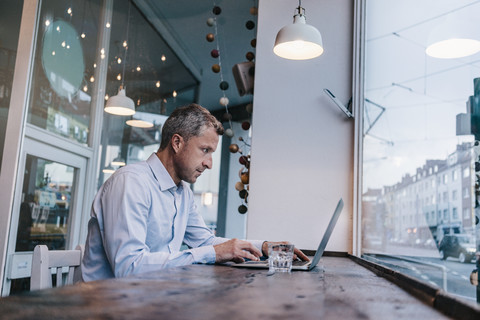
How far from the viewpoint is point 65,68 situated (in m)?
4.23

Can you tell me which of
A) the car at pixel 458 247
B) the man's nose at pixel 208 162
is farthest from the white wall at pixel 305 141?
the car at pixel 458 247

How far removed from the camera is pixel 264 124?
9.12 feet

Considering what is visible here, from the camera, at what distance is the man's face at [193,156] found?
1.92 meters

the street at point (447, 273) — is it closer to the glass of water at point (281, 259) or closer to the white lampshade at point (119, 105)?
the glass of water at point (281, 259)

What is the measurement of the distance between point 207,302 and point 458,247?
814 mm

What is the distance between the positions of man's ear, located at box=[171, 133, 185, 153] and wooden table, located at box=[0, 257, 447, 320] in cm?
101

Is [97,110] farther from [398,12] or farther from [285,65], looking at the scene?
[398,12]

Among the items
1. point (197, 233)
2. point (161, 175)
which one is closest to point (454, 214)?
point (161, 175)

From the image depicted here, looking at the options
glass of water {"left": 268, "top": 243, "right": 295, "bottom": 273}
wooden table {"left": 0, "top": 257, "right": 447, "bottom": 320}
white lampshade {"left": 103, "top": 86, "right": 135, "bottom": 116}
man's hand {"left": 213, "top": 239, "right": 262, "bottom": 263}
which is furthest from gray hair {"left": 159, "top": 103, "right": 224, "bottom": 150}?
white lampshade {"left": 103, "top": 86, "right": 135, "bottom": 116}

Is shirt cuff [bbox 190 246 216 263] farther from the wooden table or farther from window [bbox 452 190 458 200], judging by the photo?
window [bbox 452 190 458 200]

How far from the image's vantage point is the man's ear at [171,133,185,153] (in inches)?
76.0

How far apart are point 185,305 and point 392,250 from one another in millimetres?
1407

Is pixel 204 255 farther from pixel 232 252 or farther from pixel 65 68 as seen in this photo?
pixel 65 68

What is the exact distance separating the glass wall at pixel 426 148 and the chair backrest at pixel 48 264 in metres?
1.15
